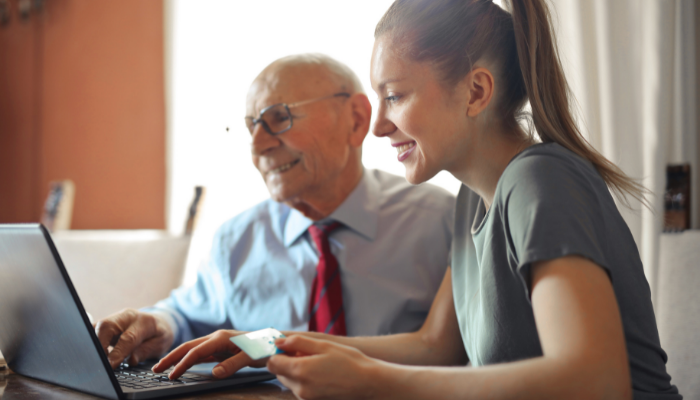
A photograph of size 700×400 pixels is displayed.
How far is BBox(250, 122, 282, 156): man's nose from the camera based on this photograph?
4.91 feet

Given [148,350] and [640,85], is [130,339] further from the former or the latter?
[640,85]

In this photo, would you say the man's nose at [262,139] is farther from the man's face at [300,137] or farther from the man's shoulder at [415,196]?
the man's shoulder at [415,196]

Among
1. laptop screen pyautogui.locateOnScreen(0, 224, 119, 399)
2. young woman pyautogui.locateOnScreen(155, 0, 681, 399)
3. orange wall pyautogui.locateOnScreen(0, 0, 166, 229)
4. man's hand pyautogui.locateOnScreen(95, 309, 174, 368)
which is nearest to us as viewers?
young woman pyautogui.locateOnScreen(155, 0, 681, 399)

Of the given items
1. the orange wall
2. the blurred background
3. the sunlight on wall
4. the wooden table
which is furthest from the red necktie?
the orange wall

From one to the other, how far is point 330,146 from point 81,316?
90 cm

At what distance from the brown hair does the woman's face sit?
0.02 m

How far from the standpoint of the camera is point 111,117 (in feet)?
11.5

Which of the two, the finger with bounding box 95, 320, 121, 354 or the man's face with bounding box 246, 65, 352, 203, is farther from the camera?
the man's face with bounding box 246, 65, 352, 203

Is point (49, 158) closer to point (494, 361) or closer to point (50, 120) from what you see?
point (50, 120)

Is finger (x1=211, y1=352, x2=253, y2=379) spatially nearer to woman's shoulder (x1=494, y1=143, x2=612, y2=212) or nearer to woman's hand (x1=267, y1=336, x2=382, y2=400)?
woman's hand (x1=267, y1=336, x2=382, y2=400)

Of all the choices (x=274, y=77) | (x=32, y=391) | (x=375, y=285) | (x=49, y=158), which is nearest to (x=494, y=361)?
(x=375, y=285)

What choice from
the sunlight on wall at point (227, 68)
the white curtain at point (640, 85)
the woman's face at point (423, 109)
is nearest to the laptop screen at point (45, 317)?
the woman's face at point (423, 109)

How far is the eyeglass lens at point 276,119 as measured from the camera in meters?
1.49

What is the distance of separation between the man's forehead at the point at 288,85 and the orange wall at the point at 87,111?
2.10m
